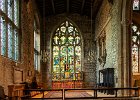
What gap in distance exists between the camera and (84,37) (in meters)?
27.9

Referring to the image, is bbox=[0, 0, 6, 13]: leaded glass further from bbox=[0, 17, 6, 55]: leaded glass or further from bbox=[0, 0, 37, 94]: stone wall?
bbox=[0, 0, 37, 94]: stone wall

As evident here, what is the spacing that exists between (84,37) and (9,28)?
14099 mm

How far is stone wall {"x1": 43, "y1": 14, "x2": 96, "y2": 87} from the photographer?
2748 centimetres

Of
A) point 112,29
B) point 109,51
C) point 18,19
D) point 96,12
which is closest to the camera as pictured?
point 18,19

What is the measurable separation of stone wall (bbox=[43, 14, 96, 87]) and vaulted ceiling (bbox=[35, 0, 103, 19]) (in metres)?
0.46

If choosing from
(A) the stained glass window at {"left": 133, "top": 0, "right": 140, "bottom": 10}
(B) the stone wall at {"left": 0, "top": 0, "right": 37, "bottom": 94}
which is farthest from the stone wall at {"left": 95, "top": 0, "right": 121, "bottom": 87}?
(B) the stone wall at {"left": 0, "top": 0, "right": 37, "bottom": 94}

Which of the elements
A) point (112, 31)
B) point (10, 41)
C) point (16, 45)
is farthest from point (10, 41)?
point (112, 31)

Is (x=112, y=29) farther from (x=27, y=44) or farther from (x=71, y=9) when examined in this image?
(x=71, y=9)

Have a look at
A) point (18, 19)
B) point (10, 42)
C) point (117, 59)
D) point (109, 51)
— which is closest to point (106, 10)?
point (109, 51)

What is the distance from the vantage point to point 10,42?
14.6m

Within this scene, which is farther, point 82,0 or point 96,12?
point 96,12

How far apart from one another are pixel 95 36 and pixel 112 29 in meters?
9.00

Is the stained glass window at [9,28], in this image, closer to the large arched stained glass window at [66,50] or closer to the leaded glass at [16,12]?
the leaded glass at [16,12]

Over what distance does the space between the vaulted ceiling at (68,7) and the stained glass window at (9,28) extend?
8.11 m
